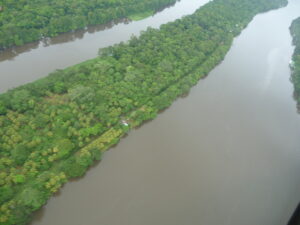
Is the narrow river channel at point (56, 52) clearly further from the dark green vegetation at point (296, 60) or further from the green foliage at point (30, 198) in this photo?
the dark green vegetation at point (296, 60)

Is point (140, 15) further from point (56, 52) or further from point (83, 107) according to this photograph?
point (83, 107)

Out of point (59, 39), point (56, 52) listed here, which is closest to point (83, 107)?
point (56, 52)

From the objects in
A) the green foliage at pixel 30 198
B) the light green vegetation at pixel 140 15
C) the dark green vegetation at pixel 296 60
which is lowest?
the green foliage at pixel 30 198

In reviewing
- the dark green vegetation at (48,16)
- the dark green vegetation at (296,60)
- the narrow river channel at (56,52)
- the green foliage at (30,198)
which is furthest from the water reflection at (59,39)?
the dark green vegetation at (296,60)

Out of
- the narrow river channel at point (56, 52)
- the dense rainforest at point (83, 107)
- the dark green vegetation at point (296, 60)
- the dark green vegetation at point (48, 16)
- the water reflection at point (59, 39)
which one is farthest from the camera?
the dark green vegetation at point (296, 60)

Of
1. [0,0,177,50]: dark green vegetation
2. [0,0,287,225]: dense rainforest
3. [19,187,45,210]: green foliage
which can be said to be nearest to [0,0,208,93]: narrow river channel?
[0,0,177,50]: dark green vegetation

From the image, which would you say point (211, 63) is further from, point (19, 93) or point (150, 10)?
point (19, 93)

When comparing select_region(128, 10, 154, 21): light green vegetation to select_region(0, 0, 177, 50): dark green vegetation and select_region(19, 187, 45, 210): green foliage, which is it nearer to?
select_region(0, 0, 177, 50): dark green vegetation
